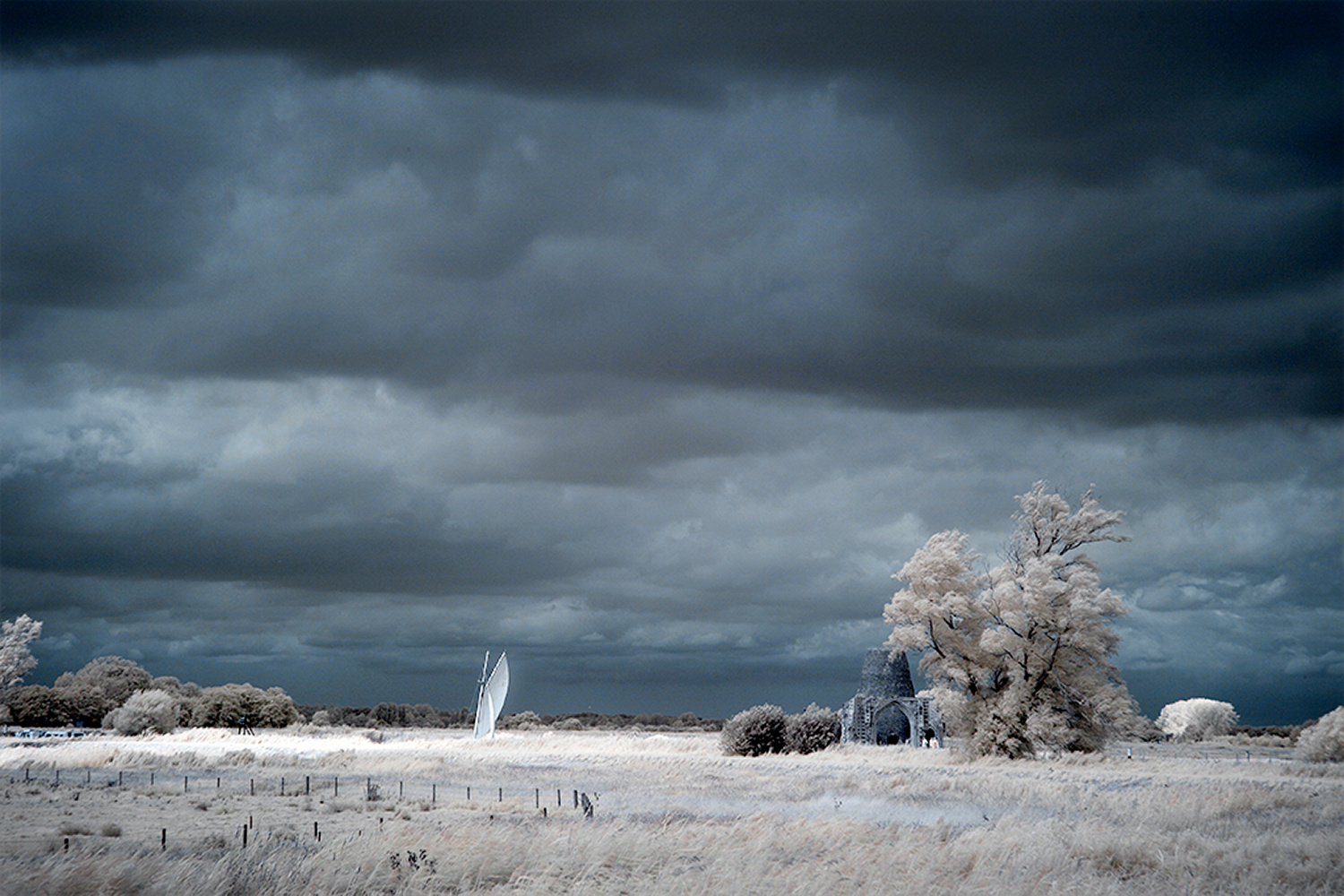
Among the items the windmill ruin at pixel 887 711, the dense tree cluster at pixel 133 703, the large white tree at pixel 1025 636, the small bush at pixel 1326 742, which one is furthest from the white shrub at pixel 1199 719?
the dense tree cluster at pixel 133 703

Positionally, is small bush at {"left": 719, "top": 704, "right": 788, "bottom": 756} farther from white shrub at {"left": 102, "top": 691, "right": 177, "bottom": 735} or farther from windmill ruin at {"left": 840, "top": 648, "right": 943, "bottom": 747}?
white shrub at {"left": 102, "top": 691, "right": 177, "bottom": 735}

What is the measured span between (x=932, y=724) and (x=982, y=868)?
53.0 m

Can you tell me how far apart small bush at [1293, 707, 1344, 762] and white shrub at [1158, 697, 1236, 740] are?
46.8m

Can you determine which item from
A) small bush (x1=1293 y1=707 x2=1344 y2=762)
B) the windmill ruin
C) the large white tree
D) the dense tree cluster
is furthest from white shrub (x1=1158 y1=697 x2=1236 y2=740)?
the dense tree cluster

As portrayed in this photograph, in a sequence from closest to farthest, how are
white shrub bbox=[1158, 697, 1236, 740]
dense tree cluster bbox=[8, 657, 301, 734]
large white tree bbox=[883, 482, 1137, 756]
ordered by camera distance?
1. large white tree bbox=[883, 482, 1137, 756]
2. dense tree cluster bbox=[8, 657, 301, 734]
3. white shrub bbox=[1158, 697, 1236, 740]

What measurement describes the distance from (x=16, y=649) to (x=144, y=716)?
1142cm

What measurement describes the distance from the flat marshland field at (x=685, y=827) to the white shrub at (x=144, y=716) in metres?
30.3

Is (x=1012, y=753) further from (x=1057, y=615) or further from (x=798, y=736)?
(x=798, y=736)

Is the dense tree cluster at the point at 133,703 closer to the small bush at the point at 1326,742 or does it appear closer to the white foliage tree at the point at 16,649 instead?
the white foliage tree at the point at 16,649

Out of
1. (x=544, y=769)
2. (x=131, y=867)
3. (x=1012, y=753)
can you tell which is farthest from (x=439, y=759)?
(x=131, y=867)

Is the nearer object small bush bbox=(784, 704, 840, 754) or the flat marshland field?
the flat marshland field

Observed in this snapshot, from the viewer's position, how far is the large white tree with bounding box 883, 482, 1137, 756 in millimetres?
46969

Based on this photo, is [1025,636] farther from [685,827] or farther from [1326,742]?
[685,827]

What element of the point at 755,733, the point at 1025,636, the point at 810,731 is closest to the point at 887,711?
the point at 810,731
